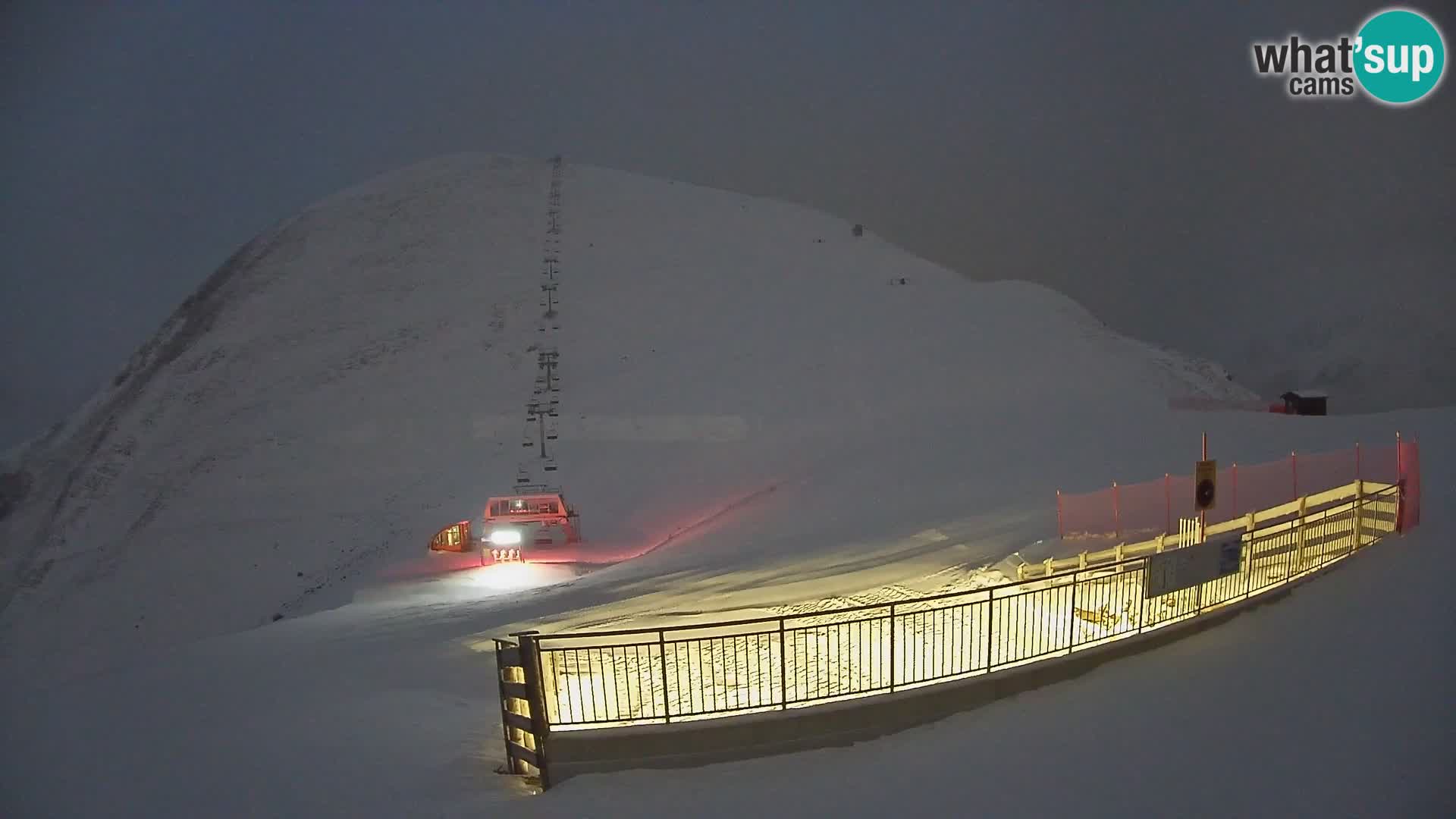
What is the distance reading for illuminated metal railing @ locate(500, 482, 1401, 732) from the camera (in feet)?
23.9

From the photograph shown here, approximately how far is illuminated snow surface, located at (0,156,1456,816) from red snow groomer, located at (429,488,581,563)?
865mm

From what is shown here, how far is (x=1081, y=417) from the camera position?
2400 cm

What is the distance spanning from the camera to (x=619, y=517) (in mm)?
24000

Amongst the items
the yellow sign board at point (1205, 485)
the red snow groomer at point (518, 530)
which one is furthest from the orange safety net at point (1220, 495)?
the red snow groomer at point (518, 530)

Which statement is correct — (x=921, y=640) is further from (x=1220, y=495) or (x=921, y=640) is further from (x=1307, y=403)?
(x=1307, y=403)

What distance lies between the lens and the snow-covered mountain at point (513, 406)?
21.6 meters

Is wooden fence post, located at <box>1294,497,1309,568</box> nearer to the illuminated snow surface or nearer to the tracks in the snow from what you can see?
the illuminated snow surface

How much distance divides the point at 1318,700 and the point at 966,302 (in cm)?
3342

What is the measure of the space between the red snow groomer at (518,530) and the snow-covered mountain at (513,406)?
6.13ft

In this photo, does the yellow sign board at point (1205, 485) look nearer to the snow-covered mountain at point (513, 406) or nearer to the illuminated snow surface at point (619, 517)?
the illuminated snow surface at point (619, 517)

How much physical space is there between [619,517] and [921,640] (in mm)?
15805

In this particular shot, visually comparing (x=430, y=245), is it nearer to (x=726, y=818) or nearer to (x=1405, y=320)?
(x=726, y=818)

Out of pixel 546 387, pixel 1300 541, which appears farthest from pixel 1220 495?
pixel 546 387

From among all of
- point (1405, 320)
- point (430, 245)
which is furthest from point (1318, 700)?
point (430, 245)
